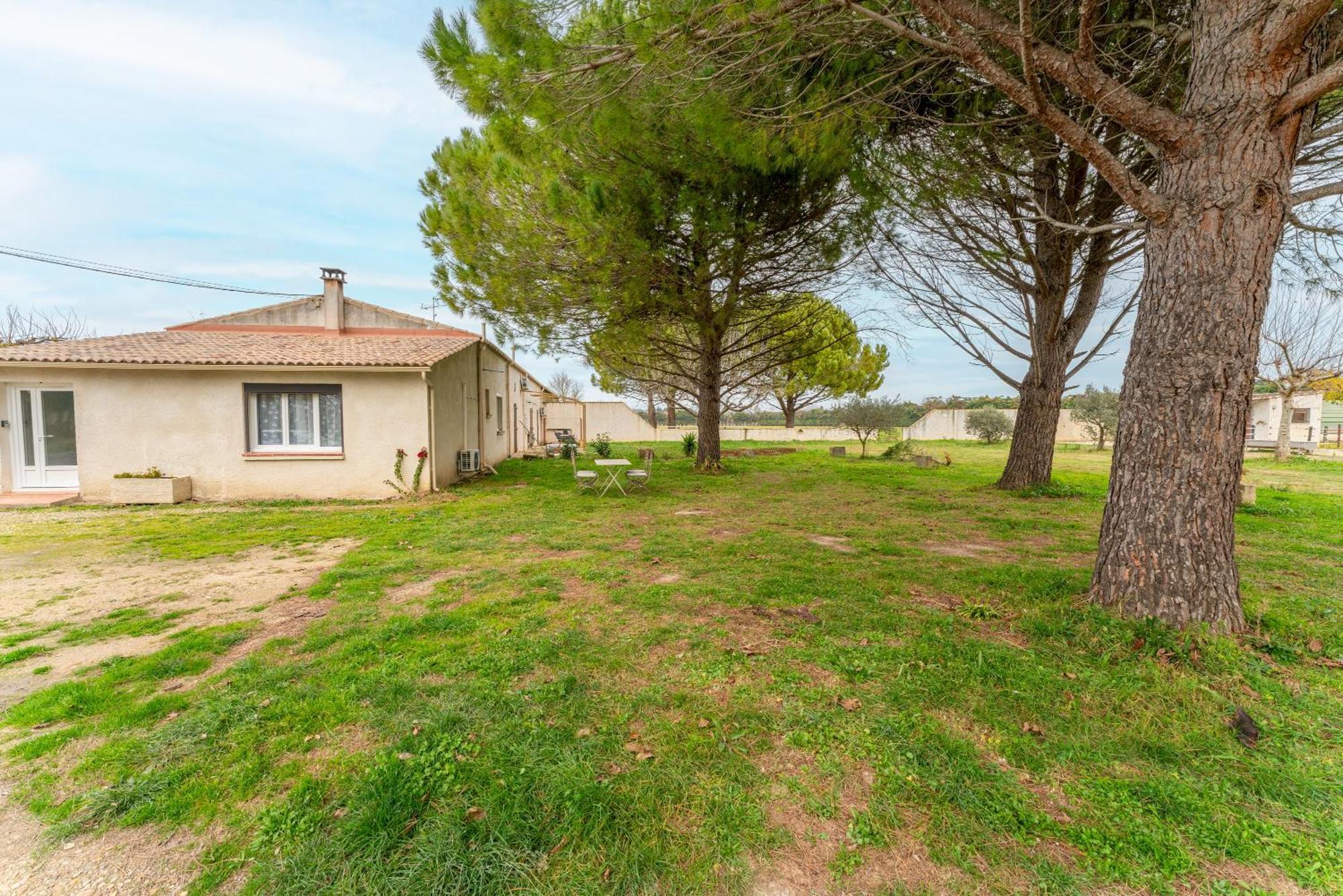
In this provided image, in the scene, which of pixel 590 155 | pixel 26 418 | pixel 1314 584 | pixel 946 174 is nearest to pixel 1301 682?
pixel 1314 584

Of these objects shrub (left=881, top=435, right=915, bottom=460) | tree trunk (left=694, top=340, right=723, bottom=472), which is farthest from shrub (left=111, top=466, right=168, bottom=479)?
shrub (left=881, top=435, right=915, bottom=460)

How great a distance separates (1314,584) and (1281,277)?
18.4 ft

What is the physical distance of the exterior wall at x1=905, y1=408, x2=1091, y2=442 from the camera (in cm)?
2964

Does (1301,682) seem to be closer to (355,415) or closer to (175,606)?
(175,606)

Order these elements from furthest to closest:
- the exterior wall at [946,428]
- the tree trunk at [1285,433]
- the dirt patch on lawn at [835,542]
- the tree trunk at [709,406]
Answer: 1. the exterior wall at [946,428]
2. the tree trunk at [1285,433]
3. the tree trunk at [709,406]
4. the dirt patch on lawn at [835,542]

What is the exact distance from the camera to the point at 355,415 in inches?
379

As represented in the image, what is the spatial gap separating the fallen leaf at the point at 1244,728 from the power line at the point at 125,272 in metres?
19.7

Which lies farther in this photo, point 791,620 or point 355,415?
point 355,415

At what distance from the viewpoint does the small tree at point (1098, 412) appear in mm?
22875

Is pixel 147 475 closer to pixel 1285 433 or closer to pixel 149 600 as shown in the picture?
pixel 149 600

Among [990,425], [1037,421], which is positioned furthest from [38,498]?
[990,425]

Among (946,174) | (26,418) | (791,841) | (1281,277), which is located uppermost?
(946,174)

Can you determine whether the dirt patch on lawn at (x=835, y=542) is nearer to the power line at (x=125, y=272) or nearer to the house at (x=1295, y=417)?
the power line at (x=125, y=272)

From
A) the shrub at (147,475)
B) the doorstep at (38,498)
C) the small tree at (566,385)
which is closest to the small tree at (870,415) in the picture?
the shrub at (147,475)
